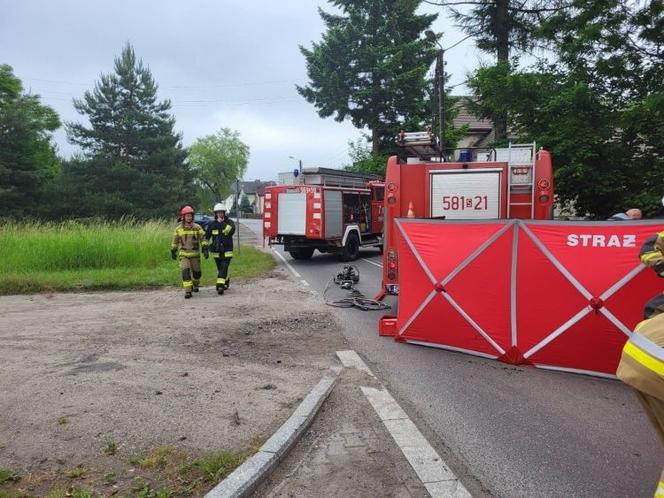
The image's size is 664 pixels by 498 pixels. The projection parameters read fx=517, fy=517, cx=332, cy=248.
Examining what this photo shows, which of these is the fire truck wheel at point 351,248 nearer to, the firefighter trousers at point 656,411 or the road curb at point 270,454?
the road curb at point 270,454

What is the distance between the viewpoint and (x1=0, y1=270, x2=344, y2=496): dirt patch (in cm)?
328

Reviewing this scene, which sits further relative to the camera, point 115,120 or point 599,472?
point 115,120

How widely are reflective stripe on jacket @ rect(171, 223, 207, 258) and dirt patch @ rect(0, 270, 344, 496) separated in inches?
62.9

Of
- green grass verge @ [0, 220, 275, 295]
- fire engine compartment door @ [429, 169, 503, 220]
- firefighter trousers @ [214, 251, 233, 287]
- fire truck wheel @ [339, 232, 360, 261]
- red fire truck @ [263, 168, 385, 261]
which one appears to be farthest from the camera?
fire truck wheel @ [339, 232, 360, 261]

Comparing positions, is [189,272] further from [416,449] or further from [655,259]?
[655,259]

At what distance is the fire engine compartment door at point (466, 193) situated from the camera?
24.7 feet

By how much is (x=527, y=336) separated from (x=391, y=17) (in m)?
28.7

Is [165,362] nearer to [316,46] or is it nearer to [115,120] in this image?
[316,46]

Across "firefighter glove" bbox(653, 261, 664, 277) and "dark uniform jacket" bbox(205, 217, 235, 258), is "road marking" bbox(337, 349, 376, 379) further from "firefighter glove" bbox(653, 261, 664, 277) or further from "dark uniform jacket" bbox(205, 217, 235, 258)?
"dark uniform jacket" bbox(205, 217, 235, 258)

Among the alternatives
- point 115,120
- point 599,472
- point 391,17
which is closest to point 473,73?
point 599,472

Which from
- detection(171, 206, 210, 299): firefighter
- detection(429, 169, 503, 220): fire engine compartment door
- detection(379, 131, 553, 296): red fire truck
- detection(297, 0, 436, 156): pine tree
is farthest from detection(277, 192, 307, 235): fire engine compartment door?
detection(297, 0, 436, 156): pine tree

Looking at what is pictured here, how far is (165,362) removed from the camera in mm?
5352

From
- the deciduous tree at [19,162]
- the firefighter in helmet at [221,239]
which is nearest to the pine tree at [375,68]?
the deciduous tree at [19,162]

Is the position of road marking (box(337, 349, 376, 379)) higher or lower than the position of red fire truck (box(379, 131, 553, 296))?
lower
